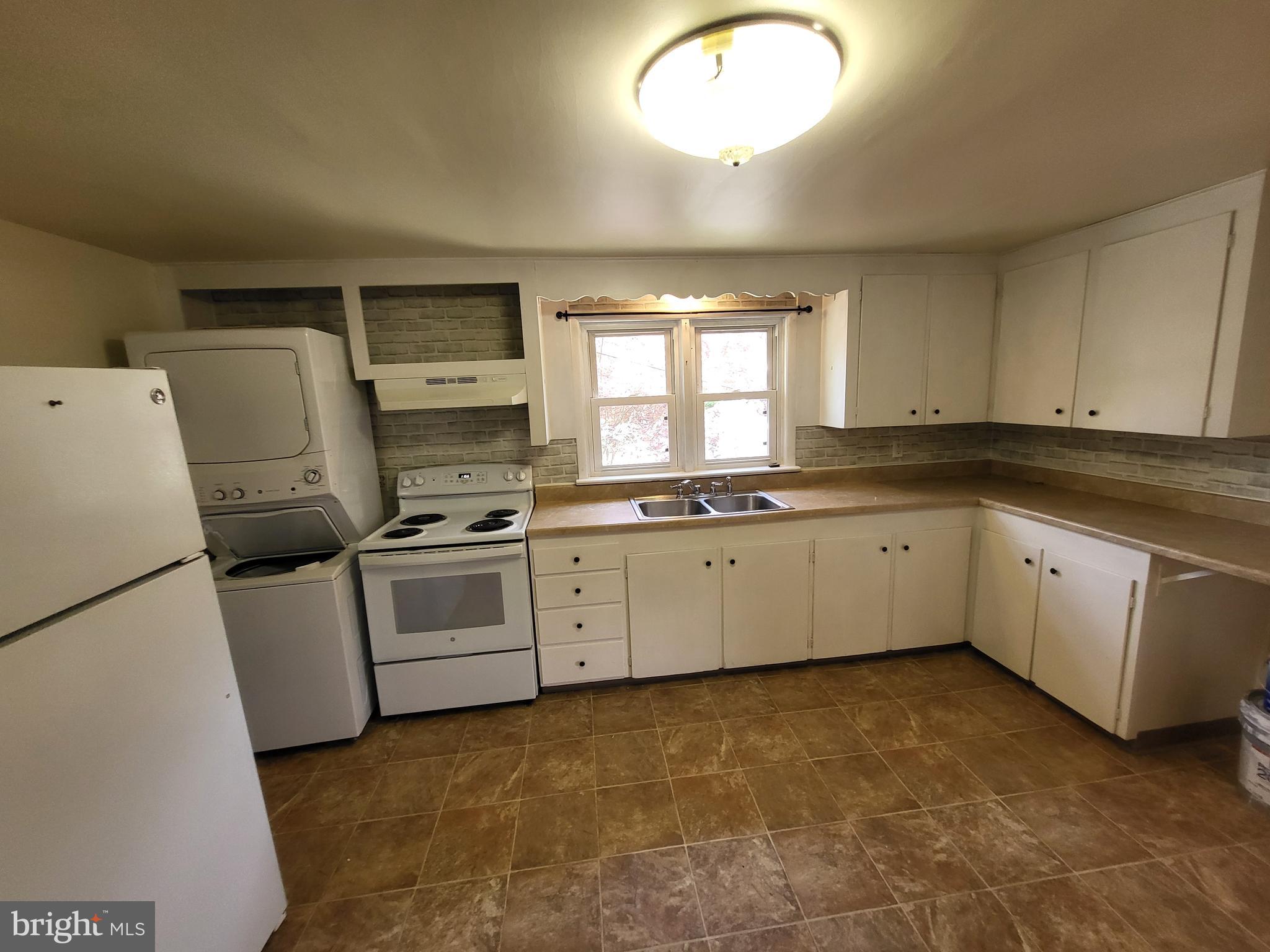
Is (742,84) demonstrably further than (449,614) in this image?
No

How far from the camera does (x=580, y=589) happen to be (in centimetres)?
236

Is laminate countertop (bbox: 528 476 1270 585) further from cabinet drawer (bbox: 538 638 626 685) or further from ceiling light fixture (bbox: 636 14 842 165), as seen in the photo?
ceiling light fixture (bbox: 636 14 842 165)

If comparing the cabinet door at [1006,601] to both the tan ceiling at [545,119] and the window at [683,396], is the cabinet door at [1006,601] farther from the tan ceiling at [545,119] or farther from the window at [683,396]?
the tan ceiling at [545,119]

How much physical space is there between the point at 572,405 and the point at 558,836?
2053 mm

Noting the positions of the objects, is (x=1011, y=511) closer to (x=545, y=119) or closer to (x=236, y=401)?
(x=545, y=119)

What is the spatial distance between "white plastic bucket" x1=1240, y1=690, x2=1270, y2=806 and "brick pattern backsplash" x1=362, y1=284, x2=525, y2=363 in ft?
11.0

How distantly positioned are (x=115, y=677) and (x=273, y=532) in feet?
4.85

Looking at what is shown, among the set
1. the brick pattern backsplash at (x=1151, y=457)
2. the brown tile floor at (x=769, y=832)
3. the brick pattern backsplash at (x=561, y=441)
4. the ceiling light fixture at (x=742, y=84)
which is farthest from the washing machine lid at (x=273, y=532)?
the brick pattern backsplash at (x=1151, y=457)

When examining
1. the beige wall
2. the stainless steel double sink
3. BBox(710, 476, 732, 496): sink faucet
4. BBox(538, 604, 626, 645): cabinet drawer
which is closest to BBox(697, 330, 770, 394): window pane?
BBox(710, 476, 732, 496): sink faucet

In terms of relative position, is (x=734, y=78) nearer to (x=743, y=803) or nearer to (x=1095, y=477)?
(x=743, y=803)

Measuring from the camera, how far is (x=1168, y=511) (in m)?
2.14

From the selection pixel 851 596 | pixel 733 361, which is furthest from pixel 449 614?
pixel 733 361

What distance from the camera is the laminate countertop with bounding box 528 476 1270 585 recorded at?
167 cm

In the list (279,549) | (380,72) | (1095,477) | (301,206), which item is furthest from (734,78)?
(1095,477)
